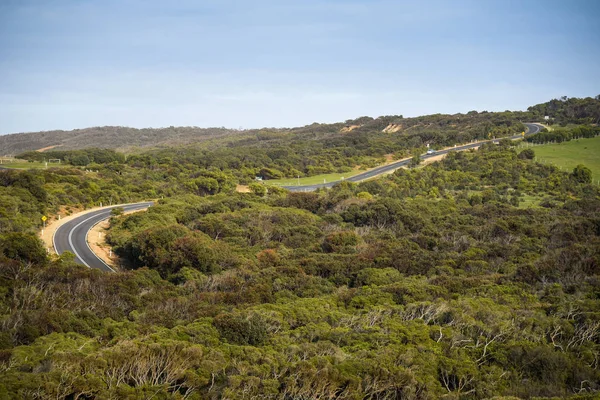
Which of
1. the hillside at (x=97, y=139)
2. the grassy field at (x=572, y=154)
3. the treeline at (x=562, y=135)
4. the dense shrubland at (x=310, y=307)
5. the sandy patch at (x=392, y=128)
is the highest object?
the hillside at (x=97, y=139)

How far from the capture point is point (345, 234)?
37.1 metres

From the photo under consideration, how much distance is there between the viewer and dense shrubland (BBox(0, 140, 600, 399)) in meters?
13.7

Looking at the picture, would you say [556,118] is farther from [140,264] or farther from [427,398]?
[427,398]

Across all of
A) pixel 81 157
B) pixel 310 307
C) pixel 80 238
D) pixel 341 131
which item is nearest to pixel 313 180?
pixel 81 157

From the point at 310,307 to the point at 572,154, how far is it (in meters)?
64.5

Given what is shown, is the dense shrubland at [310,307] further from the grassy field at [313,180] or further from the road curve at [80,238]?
the grassy field at [313,180]

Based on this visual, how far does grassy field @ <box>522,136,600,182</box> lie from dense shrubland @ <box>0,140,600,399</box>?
75.0 ft

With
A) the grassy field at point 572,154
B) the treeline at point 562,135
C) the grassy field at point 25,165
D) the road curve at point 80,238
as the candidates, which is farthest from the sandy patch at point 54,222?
the treeline at point 562,135

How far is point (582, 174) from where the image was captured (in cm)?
6309

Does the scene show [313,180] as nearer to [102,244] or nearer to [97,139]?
[102,244]

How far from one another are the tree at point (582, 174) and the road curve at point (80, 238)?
49.7 meters

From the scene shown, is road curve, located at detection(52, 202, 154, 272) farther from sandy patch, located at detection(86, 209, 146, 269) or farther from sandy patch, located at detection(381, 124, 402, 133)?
sandy patch, located at detection(381, 124, 402, 133)

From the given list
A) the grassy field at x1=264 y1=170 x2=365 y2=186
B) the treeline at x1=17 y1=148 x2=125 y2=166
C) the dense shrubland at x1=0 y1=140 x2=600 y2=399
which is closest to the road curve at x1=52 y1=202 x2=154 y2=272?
the dense shrubland at x1=0 y1=140 x2=600 y2=399

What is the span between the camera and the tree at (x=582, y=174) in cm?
6278
